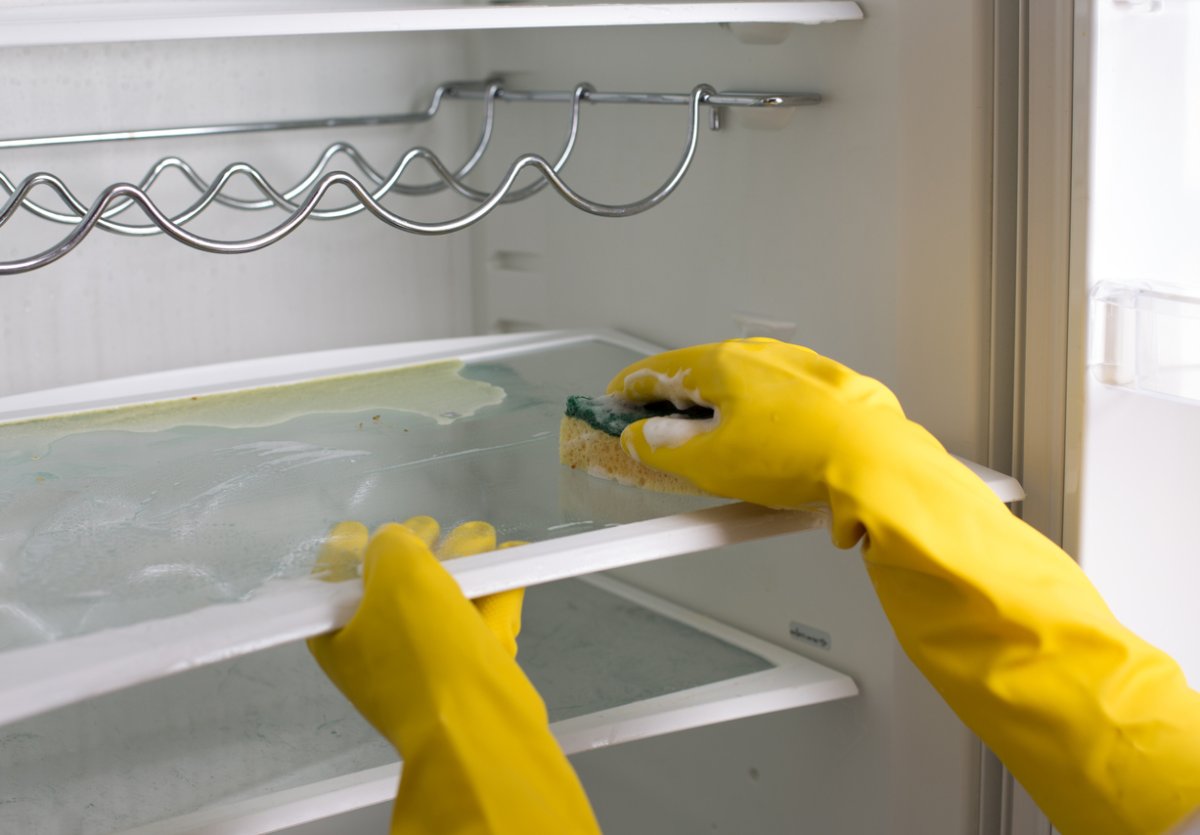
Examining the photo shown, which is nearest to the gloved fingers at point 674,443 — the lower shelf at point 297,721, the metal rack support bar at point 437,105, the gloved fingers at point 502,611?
the gloved fingers at point 502,611

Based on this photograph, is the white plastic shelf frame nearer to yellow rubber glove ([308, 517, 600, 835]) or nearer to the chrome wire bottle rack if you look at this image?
yellow rubber glove ([308, 517, 600, 835])

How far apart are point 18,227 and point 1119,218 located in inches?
42.7

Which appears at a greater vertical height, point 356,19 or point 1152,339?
point 356,19

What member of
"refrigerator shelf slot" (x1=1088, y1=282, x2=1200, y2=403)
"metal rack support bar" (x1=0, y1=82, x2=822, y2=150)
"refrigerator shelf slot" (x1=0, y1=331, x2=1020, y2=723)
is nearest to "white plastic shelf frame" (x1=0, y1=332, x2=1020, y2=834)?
"refrigerator shelf slot" (x1=0, y1=331, x2=1020, y2=723)

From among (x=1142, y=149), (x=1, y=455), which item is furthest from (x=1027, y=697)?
(x=1, y=455)

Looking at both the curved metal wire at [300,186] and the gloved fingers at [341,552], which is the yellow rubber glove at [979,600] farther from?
the curved metal wire at [300,186]

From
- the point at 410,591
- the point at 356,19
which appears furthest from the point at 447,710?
the point at 356,19

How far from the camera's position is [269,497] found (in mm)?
973

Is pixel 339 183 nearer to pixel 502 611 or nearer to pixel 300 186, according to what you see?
pixel 300 186

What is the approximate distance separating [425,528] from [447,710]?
216 mm

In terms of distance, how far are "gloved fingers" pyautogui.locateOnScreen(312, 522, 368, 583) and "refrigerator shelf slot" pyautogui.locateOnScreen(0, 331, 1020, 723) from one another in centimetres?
1

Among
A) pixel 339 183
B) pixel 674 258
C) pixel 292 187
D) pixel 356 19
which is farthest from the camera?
pixel 292 187

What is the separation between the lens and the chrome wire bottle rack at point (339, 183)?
3.25ft

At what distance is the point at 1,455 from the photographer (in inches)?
43.1
